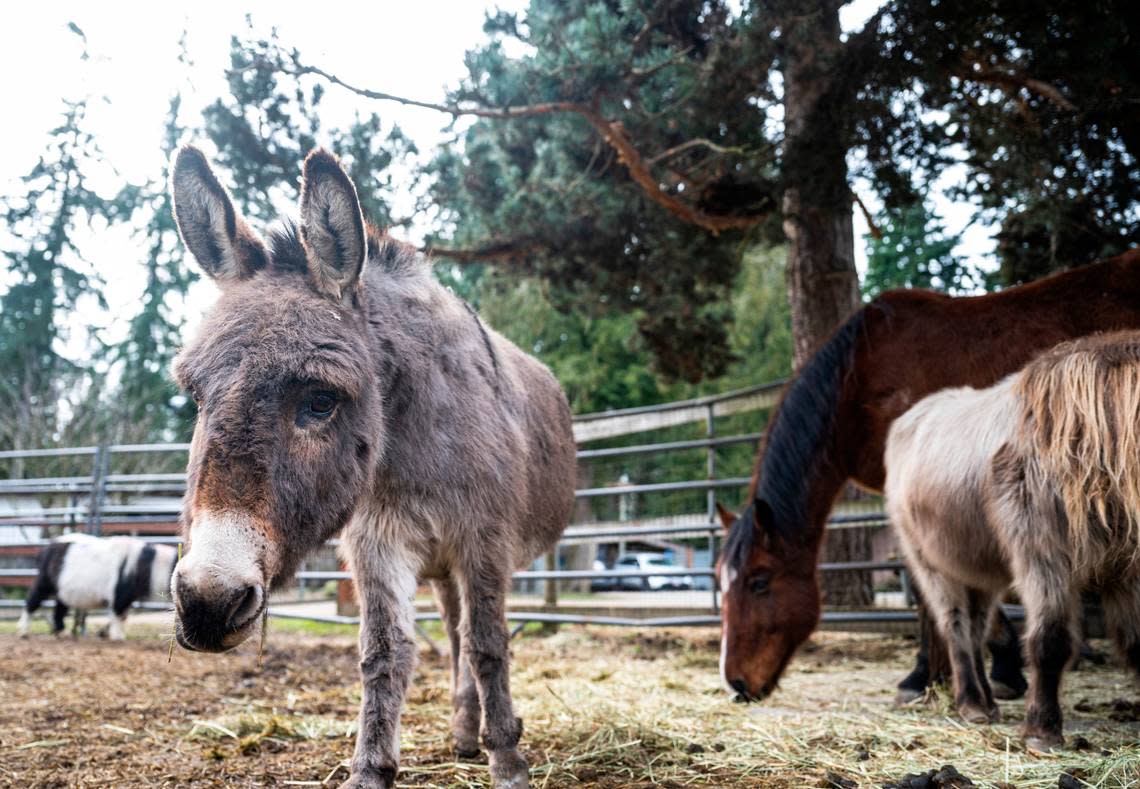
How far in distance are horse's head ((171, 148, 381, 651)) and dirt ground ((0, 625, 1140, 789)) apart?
1118 millimetres

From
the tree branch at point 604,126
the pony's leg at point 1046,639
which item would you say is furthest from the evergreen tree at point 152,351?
the pony's leg at point 1046,639

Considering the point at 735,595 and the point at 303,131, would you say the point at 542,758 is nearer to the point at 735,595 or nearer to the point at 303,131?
the point at 735,595

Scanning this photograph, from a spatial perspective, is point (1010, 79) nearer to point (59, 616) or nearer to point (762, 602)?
point (762, 602)

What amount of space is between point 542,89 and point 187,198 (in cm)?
348

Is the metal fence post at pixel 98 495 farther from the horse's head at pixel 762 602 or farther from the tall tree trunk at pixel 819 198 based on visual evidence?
the horse's head at pixel 762 602

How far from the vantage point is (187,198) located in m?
2.28

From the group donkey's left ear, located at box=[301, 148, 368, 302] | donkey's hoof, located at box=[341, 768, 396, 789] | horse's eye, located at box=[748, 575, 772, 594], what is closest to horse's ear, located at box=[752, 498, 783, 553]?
horse's eye, located at box=[748, 575, 772, 594]

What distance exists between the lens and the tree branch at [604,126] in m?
4.95

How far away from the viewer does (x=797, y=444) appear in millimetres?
4484

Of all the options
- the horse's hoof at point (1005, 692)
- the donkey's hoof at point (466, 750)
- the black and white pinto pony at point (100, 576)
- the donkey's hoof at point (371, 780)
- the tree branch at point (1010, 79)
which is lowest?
the horse's hoof at point (1005, 692)

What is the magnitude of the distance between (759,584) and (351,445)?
2726 millimetres

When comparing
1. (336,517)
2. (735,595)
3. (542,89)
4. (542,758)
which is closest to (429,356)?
(336,517)

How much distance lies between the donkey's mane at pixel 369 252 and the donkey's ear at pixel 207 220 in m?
0.05

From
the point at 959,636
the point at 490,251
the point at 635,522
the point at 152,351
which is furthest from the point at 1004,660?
the point at 152,351
